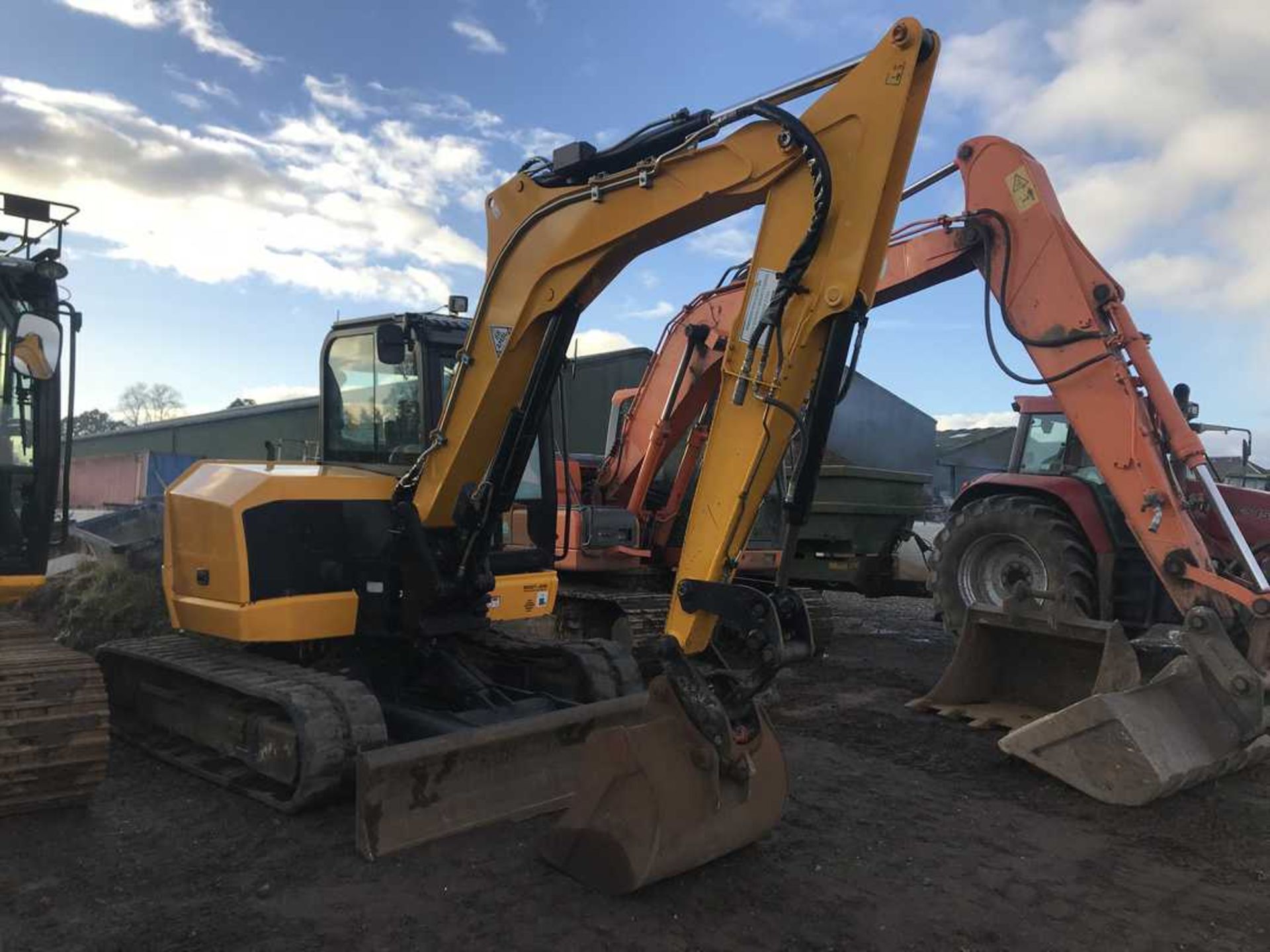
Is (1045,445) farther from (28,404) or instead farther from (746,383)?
(28,404)

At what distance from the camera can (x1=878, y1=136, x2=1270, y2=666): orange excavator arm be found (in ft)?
18.6

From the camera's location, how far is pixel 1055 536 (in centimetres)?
723

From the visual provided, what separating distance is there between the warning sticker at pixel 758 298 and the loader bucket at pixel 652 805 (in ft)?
4.50

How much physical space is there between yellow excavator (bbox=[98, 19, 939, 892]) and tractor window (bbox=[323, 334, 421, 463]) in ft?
0.06

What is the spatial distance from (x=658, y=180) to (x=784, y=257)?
0.68 metres

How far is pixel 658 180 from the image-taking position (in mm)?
3932

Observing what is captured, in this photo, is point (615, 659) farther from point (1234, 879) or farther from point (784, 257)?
point (1234, 879)

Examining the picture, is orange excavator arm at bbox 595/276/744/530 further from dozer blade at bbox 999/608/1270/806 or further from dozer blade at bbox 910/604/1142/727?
dozer blade at bbox 999/608/1270/806

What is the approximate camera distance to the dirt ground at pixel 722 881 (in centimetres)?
329

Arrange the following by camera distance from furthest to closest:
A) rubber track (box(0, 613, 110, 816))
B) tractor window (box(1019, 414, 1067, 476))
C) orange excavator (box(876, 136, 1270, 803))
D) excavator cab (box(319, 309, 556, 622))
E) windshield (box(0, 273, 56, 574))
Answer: tractor window (box(1019, 414, 1067, 476))
excavator cab (box(319, 309, 556, 622))
orange excavator (box(876, 136, 1270, 803))
windshield (box(0, 273, 56, 574))
rubber track (box(0, 613, 110, 816))

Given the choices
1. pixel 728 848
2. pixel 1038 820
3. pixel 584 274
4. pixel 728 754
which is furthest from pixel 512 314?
pixel 1038 820

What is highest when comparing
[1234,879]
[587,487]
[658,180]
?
[658,180]

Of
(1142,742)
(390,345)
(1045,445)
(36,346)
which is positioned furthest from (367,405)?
(1045,445)

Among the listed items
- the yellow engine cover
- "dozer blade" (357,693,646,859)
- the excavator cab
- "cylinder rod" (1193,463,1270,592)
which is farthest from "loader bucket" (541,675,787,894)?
"cylinder rod" (1193,463,1270,592)
